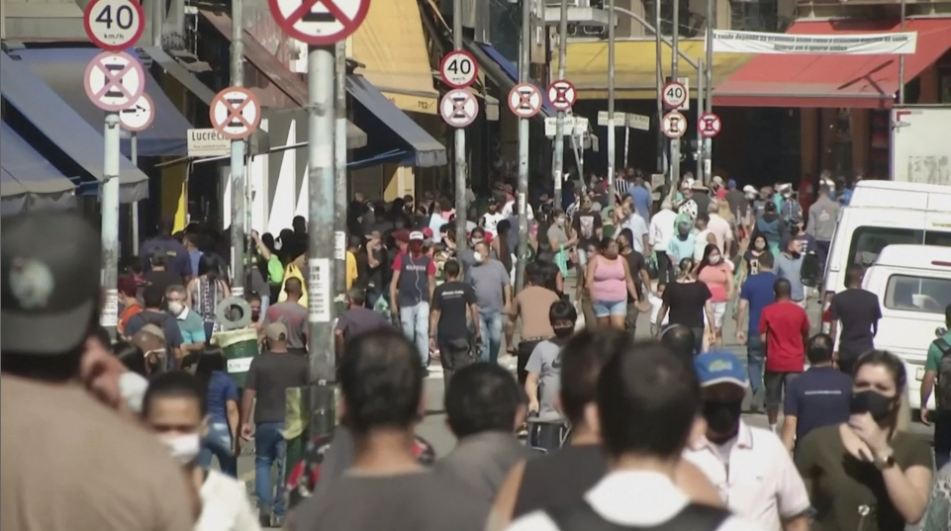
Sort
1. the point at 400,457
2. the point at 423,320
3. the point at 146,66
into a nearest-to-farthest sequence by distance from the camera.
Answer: the point at 400,457, the point at 423,320, the point at 146,66

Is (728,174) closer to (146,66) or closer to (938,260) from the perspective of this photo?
(146,66)

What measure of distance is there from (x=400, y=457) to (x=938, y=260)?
44.0 feet

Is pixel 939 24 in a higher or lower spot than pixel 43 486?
higher

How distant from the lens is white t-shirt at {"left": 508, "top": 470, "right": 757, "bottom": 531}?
3725 mm

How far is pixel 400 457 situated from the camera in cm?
505

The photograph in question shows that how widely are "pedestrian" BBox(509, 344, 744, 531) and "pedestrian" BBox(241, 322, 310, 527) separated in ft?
30.9

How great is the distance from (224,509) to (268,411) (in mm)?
8088

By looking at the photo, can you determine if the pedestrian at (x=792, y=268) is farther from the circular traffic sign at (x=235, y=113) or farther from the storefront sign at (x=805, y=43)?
the storefront sign at (x=805, y=43)

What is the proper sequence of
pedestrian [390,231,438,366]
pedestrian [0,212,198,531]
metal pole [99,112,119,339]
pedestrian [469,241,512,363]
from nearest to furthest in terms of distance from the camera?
pedestrian [0,212,198,531] < metal pole [99,112,119,339] < pedestrian [469,241,512,363] < pedestrian [390,231,438,366]

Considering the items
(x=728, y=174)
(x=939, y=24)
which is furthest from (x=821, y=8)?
(x=728, y=174)

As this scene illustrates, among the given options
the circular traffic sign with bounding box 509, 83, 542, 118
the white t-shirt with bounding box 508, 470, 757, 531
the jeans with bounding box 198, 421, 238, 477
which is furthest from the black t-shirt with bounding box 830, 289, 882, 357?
the circular traffic sign with bounding box 509, 83, 542, 118

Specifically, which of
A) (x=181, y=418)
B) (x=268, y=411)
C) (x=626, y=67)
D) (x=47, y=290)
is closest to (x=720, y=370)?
(x=181, y=418)

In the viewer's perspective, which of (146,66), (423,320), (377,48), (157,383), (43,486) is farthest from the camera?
(377,48)

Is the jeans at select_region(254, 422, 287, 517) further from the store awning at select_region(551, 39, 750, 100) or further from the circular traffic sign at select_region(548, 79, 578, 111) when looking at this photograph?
the store awning at select_region(551, 39, 750, 100)
